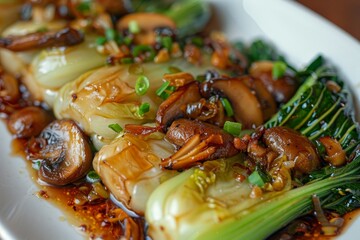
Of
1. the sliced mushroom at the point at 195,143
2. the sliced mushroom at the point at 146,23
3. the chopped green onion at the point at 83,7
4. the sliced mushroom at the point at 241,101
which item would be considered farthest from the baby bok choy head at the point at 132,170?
the chopped green onion at the point at 83,7

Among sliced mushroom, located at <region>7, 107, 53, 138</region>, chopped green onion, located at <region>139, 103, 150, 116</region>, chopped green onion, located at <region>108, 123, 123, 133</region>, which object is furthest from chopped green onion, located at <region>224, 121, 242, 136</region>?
sliced mushroom, located at <region>7, 107, 53, 138</region>

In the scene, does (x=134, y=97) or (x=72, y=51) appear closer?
(x=134, y=97)

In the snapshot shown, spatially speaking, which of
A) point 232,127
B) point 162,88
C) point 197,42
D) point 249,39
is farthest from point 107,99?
point 249,39

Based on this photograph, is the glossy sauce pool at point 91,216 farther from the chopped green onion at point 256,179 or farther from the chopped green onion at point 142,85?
the chopped green onion at point 142,85

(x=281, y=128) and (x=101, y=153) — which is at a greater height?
(x=281, y=128)

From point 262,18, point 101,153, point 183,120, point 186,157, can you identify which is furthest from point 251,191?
point 262,18

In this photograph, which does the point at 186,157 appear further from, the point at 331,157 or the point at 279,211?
the point at 331,157

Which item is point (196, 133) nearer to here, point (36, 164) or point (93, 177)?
point (93, 177)
